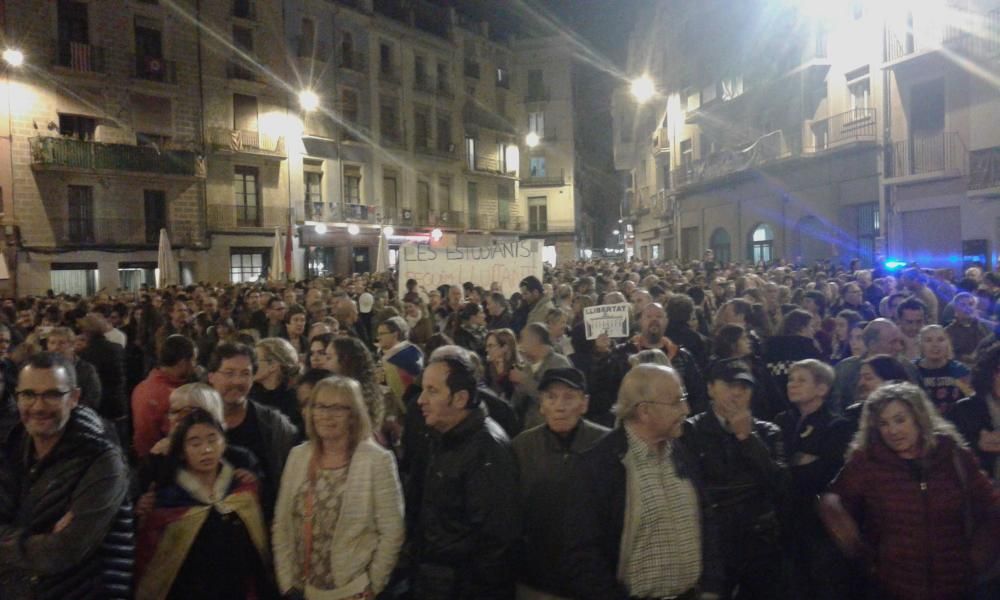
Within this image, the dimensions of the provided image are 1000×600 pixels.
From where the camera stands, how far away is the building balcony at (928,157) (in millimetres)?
20562

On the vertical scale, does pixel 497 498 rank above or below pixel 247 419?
below

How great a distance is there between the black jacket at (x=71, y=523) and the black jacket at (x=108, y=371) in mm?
4171

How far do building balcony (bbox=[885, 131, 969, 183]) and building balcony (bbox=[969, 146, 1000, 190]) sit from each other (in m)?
0.52

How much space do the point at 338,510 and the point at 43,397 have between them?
1.30m

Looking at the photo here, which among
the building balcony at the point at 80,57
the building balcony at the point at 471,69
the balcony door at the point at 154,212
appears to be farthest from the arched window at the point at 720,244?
the building balcony at the point at 80,57

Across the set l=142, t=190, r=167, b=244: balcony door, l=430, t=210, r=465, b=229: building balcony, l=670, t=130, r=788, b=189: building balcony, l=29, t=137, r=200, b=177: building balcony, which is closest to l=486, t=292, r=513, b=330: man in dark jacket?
l=670, t=130, r=788, b=189: building balcony

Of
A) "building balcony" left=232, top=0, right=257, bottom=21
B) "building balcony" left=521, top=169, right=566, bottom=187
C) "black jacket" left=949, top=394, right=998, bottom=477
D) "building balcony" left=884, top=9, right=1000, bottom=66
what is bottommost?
"black jacket" left=949, top=394, right=998, bottom=477

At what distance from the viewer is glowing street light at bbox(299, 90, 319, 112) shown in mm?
37875

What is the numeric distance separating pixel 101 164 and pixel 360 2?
16.8 m

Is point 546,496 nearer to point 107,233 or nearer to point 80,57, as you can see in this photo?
point 107,233

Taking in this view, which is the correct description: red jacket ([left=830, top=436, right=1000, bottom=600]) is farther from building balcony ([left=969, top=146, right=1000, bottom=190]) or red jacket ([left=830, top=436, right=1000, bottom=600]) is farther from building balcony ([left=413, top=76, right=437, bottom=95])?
building balcony ([left=413, top=76, right=437, bottom=95])

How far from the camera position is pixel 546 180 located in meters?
55.8

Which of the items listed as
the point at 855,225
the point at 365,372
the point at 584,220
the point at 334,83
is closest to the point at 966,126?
the point at 855,225

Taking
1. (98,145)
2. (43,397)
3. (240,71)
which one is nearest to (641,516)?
(43,397)
